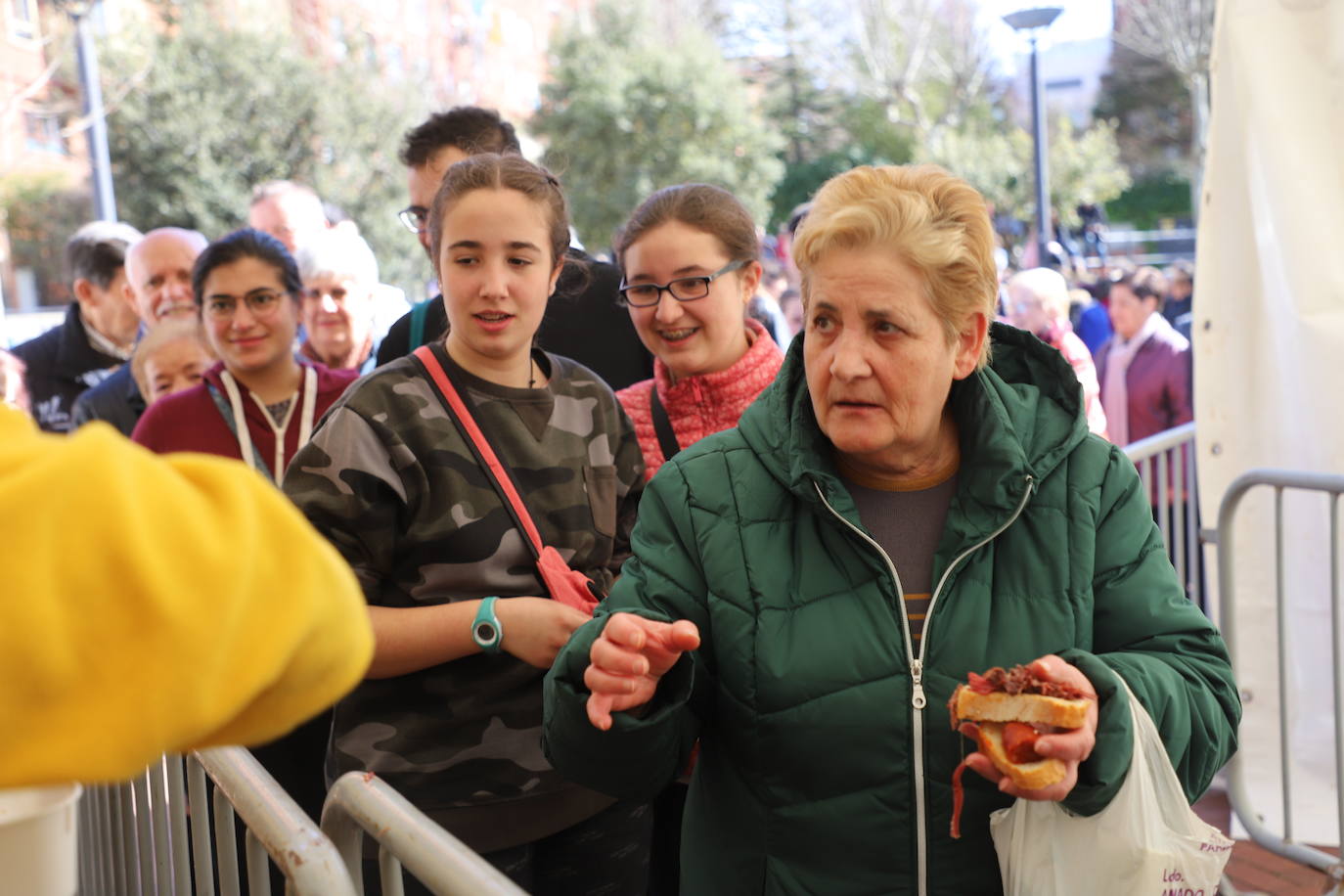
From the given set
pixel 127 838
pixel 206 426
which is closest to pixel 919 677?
pixel 127 838

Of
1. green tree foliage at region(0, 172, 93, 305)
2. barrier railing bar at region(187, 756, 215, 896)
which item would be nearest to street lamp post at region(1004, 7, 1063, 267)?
barrier railing bar at region(187, 756, 215, 896)

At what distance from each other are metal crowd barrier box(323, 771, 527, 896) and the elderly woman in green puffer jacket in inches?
15.9

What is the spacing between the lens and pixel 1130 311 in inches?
300

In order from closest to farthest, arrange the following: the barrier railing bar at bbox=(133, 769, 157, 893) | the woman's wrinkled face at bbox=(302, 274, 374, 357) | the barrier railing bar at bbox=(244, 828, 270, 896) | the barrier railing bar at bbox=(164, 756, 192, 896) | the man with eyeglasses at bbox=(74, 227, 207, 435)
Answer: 1. the barrier railing bar at bbox=(244, 828, 270, 896)
2. the barrier railing bar at bbox=(164, 756, 192, 896)
3. the barrier railing bar at bbox=(133, 769, 157, 893)
4. the woman's wrinkled face at bbox=(302, 274, 374, 357)
5. the man with eyeglasses at bbox=(74, 227, 207, 435)

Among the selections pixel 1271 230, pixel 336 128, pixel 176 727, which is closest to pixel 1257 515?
pixel 1271 230

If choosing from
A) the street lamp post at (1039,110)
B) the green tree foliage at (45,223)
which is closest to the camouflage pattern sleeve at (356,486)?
the street lamp post at (1039,110)

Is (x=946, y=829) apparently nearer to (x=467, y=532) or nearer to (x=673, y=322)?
(x=467, y=532)

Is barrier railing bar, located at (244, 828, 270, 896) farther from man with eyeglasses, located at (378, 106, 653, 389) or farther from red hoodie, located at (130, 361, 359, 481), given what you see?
man with eyeglasses, located at (378, 106, 653, 389)

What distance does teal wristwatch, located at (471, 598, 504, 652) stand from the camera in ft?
7.32

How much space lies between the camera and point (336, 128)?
2645 centimetres

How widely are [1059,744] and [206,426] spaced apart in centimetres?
254

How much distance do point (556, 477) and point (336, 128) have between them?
85.0ft

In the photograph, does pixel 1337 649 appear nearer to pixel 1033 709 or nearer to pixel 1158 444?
pixel 1158 444

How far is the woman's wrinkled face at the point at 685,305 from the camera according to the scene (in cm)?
307
